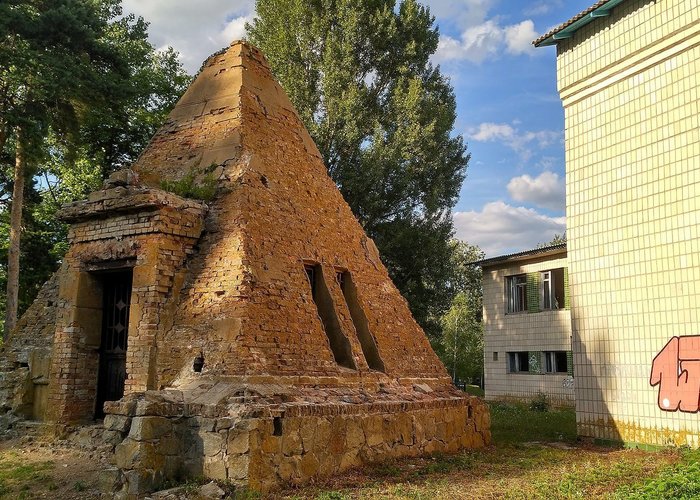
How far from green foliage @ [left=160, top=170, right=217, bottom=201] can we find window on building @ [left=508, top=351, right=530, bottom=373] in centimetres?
1512

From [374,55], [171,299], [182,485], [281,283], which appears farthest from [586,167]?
[374,55]

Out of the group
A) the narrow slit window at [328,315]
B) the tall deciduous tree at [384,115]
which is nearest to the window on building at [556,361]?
the tall deciduous tree at [384,115]

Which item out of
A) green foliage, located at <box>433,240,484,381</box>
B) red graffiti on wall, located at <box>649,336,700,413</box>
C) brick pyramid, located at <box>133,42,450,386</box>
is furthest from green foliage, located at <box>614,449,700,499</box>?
green foliage, located at <box>433,240,484,381</box>

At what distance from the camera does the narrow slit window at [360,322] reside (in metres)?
11.0

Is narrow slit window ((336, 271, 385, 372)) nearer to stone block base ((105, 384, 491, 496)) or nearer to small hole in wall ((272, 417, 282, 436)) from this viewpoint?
stone block base ((105, 384, 491, 496))

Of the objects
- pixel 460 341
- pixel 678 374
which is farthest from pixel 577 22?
pixel 460 341

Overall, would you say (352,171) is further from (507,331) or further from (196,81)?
(196,81)

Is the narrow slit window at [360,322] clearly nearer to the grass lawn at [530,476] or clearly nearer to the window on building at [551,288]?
the grass lawn at [530,476]

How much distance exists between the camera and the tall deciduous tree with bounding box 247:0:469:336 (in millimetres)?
22391

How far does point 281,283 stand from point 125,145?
593 inches

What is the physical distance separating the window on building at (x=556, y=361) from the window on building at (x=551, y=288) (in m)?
1.52

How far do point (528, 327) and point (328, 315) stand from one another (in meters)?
12.7

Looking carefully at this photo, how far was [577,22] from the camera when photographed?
1316 cm

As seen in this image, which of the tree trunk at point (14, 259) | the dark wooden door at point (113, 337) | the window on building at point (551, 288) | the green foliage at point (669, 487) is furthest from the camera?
the window on building at point (551, 288)
